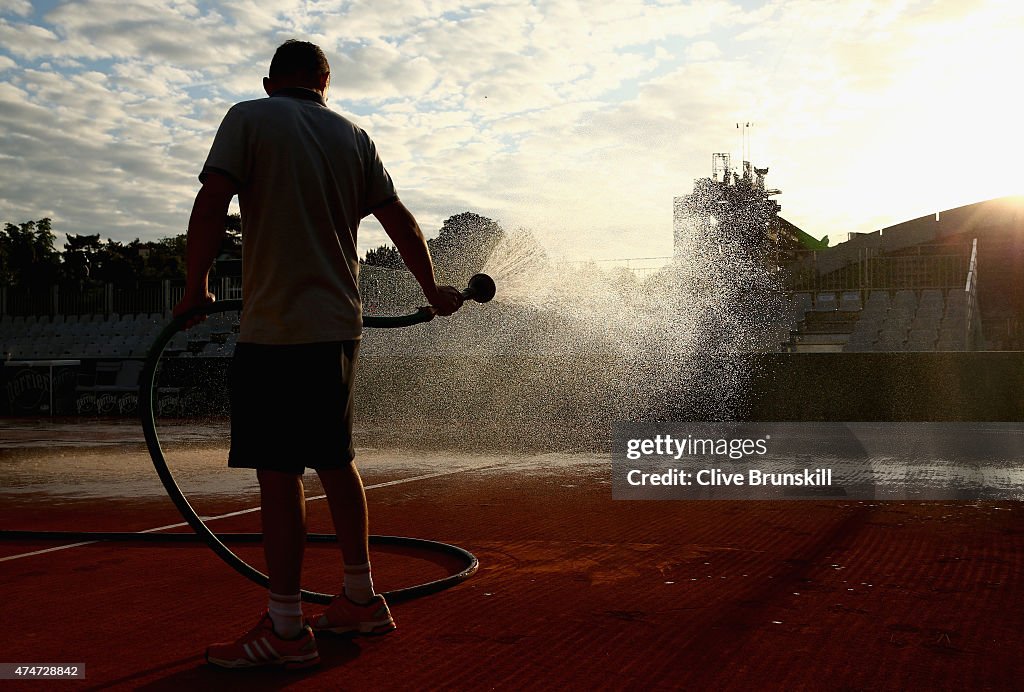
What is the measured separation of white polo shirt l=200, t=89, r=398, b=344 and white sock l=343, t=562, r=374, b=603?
800 mm

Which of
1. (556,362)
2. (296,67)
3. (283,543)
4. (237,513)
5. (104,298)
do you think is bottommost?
(237,513)

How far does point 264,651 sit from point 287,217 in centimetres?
131

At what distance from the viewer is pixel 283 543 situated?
2949 millimetres

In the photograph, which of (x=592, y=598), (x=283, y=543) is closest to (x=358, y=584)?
(x=283, y=543)

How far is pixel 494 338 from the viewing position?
66.3 ft

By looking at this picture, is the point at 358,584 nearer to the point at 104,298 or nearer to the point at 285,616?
the point at 285,616

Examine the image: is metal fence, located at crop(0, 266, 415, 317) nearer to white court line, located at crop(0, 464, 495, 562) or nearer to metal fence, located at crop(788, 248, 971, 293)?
metal fence, located at crop(788, 248, 971, 293)

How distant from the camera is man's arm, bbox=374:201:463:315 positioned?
3.29 m

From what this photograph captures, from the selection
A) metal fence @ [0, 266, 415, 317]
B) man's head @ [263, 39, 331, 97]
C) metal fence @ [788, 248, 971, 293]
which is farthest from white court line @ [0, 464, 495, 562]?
metal fence @ [0, 266, 415, 317]

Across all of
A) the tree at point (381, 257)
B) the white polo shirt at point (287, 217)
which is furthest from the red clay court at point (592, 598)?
the tree at point (381, 257)

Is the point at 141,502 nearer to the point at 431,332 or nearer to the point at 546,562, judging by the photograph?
the point at 546,562
